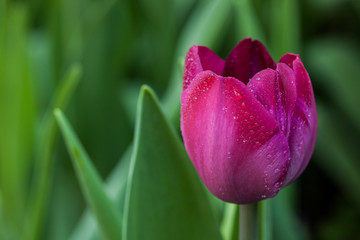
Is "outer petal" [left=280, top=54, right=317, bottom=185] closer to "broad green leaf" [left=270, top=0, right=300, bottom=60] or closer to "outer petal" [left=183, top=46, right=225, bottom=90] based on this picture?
"outer petal" [left=183, top=46, right=225, bottom=90]

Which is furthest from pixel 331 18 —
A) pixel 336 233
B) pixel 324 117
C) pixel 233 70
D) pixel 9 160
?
pixel 233 70

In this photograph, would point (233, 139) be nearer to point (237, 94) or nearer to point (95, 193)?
point (237, 94)

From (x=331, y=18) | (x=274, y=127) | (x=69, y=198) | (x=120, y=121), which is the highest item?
(x=274, y=127)

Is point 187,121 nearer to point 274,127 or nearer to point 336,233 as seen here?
point 274,127

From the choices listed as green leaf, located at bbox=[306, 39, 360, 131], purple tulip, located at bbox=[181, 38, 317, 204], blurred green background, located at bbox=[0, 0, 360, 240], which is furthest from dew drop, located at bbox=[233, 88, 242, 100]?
green leaf, located at bbox=[306, 39, 360, 131]

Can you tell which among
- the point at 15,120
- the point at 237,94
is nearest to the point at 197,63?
the point at 237,94

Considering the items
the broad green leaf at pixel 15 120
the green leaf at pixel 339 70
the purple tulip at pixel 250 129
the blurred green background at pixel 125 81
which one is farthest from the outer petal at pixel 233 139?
the green leaf at pixel 339 70
